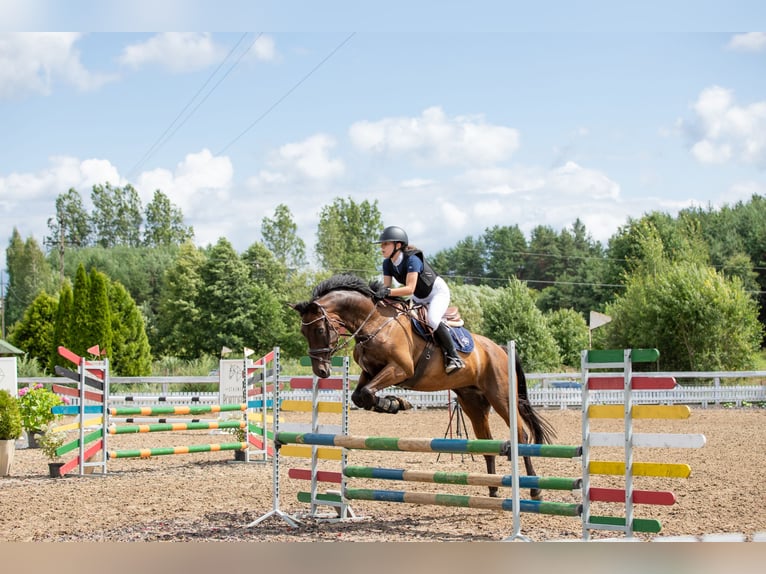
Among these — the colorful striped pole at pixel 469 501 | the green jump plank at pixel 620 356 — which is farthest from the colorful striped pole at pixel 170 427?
the green jump plank at pixel 620 356

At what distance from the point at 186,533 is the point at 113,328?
24624 millimetres

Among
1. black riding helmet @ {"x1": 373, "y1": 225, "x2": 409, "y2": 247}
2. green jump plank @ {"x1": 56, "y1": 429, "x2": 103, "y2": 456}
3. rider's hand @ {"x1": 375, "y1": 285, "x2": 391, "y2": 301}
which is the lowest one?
green jump plank @ {"x1": 56, "y1": 429, "x2": 103, "y2": 456}

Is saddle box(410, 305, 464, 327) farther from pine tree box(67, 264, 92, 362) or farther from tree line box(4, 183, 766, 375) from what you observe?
pine tree box(67, 264, 92, 362)

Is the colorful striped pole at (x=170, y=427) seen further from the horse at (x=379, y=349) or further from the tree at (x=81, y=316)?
the tree at (x=81, y=316)

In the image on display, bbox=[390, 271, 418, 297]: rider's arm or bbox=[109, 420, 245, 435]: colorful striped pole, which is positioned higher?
bbox=[390, 271, 418, 297]: rider's arm

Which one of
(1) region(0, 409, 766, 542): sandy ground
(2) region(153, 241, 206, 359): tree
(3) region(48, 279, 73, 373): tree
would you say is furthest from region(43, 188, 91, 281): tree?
(1) region(0, 409, 766, 542): sandy ground

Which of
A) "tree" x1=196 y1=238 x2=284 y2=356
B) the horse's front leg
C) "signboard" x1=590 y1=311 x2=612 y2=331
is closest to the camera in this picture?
the horse's front leg

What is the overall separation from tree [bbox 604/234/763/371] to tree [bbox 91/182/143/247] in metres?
39.5

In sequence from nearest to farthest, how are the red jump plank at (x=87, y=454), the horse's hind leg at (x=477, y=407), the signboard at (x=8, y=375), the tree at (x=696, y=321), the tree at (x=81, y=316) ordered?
the horse's hind leg at (x=477, y=407) < the red jump plank at (x=87, y=454) < the signboard at (x=8, y=375) < the tree at (x=81, y=316) < the tree at (x=696, y=321)

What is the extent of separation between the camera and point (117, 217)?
57750 millimetres

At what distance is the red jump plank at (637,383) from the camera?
4680mm

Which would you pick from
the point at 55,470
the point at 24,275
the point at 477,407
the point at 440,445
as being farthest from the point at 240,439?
the point at 24,275

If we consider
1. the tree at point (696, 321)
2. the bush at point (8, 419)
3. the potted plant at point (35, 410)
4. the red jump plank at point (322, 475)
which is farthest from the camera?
the tree at point (696, 321)

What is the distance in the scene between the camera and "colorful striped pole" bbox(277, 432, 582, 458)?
16.8 feet
